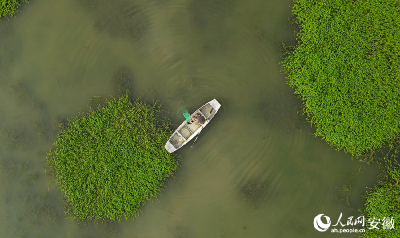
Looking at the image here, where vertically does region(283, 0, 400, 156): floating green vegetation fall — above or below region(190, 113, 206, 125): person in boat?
above

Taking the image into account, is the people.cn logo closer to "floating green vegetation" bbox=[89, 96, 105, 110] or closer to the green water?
the green water

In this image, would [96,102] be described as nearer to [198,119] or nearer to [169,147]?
[169,147]

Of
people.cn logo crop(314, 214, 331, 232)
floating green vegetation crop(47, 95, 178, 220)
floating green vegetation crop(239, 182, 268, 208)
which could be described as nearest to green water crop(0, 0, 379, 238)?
floating green vegetation crop(239, 182, 268, 208)

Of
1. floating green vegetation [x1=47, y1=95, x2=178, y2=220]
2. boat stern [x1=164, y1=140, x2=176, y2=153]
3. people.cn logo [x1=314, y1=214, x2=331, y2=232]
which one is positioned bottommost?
floating green vegetation [x1=47, y1=95, x2=178, y2=220]

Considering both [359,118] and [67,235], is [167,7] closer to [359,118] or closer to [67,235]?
[359,118]

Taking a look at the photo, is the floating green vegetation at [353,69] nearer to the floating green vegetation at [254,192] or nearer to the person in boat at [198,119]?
the floating green vegetation at [254,192]

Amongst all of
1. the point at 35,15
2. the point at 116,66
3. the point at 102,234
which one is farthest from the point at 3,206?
the point at 35,15
